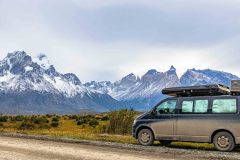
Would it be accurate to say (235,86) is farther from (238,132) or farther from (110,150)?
(110,150)

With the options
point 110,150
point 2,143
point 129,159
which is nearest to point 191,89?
point 110,150

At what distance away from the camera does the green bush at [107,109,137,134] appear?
29594 mm

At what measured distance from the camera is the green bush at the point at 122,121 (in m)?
29.6

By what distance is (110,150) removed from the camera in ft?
56.4

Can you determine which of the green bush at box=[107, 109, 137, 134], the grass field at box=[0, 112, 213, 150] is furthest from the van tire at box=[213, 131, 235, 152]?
the green bush at box=[107, 109, 137, 134]

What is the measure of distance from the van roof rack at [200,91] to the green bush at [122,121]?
31.3 feet

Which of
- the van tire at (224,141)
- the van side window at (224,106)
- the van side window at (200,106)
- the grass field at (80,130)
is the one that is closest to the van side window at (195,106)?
the van side window at (200,106)

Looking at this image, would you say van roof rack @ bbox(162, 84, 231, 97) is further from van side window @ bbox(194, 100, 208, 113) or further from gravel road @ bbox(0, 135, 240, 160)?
gravel road @ bbox(0, 135, 240, 160)

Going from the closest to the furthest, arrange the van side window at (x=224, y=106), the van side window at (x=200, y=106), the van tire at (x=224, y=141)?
the van tire at (x=224, y=141)
the van side window at (x=224, y=106)
the van side window at (x=200, y=106)

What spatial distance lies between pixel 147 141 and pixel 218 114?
3.34 meters

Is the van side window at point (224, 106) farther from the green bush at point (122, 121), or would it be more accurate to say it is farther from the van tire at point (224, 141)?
the green bush at point (122, 121)

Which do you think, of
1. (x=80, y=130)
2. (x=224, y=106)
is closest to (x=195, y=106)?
(x=224, y=106)

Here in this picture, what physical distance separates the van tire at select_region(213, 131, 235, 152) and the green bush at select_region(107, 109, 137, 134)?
11.7 metres

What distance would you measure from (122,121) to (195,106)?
1126 cm
